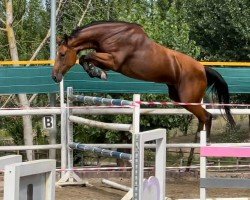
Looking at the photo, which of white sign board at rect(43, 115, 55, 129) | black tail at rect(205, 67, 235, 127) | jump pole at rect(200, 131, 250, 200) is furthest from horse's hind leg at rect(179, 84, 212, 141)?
jump pole at rect(200, 131, 250, 200)

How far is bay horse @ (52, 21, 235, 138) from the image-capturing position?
6.69 m

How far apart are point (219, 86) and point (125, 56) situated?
56.8 inches

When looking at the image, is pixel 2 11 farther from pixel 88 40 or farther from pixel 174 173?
pixel 88 40

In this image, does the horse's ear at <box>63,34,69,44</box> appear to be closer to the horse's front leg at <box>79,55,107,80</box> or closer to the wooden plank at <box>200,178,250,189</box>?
the horse's front leg at <box>79,55,107,80</box>

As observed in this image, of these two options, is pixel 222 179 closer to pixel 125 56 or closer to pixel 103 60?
pixel 103 60

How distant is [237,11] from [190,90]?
556 inches

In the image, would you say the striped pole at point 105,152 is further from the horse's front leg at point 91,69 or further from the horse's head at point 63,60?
the horse's head at point 63,60

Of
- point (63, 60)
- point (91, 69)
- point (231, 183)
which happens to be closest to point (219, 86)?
point (91, 69)

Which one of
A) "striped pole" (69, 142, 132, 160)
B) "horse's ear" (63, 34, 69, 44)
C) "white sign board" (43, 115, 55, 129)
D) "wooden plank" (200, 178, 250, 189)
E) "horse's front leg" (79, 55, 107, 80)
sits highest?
"horse's ear" (63, 34, 69, 44)

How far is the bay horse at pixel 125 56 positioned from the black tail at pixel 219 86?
37 centimetres

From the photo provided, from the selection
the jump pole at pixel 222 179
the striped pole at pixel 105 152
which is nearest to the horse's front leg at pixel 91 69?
the striped pole at pixel 105 152

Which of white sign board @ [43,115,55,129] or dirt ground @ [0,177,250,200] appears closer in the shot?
dirt ground @ [0,177,250,200]

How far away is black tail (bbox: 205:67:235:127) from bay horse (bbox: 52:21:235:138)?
37cm

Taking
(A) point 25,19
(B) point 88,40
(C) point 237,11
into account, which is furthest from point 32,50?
(B) point 88,40
